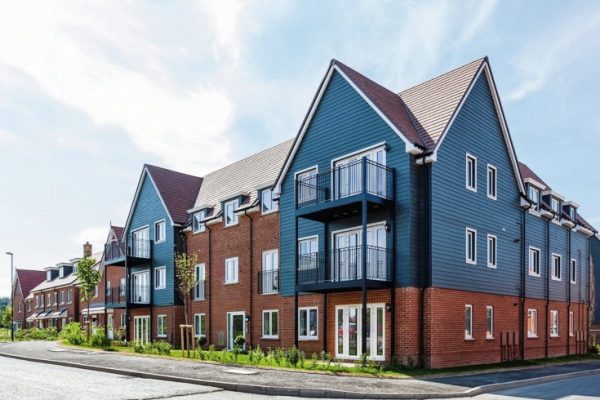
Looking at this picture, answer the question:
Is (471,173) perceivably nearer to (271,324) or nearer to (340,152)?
(340,152)

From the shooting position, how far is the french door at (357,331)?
18872 millimetres

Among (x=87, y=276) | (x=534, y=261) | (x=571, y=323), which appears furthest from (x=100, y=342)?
(x=571, y=323)

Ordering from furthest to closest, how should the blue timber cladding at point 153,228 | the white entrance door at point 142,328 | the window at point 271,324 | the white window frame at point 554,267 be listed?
1. the white entrance door at point 142,328
2. the blue timber cladding at point 153,228
3. the white window frame at point 554,267
4. the window at point 271,324

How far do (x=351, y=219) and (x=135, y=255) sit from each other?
18.4 m

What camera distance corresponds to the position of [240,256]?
27.4 metres

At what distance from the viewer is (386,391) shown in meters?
12.7

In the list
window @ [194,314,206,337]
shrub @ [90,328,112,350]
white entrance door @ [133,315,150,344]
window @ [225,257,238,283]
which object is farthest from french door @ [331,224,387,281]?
white entrance door @ [133,315,150,344]

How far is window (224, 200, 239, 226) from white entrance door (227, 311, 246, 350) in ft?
15.1

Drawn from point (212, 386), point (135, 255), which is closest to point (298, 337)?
point (212, 386)

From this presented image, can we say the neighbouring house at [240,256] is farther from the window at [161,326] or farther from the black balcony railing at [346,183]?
the black balcony railing at [346,183]

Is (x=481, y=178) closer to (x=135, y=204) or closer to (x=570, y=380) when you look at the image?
(x=570, y=380)

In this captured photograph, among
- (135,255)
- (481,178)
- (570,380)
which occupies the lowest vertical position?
(570,380)

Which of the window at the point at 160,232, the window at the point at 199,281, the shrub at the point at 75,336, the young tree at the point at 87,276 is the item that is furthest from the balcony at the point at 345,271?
the young tree at the point at 87,276

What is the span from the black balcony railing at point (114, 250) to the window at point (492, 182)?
22345 mm
